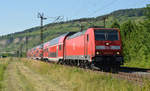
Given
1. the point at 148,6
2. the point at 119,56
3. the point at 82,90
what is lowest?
the point at 82,90

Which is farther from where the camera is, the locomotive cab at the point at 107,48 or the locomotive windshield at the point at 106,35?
the locomotive windshield at the point at 106,35

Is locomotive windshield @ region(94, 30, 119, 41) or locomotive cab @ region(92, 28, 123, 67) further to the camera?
locomotive windshield @ region(94, 30, 119, 41)

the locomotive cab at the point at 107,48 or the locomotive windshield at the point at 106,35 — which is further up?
the locomotive windshield at the point at 106,35

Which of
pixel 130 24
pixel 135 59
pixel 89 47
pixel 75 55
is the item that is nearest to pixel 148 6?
pixel 135 59

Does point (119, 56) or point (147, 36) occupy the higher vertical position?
point (147, 36)

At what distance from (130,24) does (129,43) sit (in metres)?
13.4

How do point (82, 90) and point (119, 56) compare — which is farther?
point (119, 56)

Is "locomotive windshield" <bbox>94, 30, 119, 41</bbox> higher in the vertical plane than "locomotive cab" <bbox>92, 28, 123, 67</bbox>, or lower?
higher

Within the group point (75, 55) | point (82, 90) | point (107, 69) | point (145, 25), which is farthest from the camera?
point (145, 25)

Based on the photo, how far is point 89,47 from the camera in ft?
67.9

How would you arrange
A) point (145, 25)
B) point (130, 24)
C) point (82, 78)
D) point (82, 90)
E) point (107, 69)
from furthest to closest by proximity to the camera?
1. point (130, 24)
2. point (145, 25)
3. point (107, 69)
4. point (82, 78)
5. point (82, 90)

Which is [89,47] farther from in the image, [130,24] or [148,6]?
[130,24]

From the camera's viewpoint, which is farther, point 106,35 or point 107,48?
point 106,35

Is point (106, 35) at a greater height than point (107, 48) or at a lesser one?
greater
